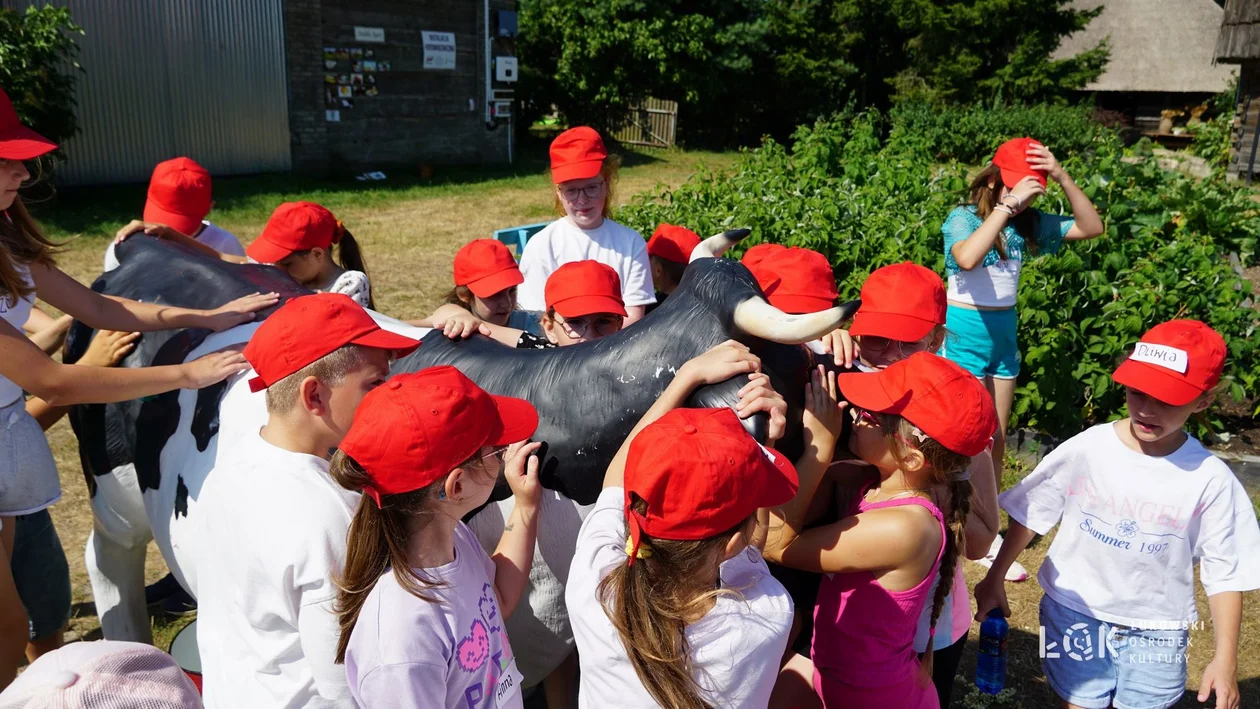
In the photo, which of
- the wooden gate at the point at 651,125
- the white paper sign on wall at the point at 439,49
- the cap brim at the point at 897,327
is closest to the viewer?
the cap brim at the point at 897,327

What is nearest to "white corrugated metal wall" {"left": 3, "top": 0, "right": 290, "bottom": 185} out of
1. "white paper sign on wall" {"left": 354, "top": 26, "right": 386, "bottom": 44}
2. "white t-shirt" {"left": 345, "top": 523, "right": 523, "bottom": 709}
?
"white paper sign on wall" {"left": 354, "top": 26, "right": 386, "bottom": 44}

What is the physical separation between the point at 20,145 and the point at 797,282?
2002 millimetres

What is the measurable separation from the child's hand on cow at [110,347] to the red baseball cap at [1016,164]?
338cm

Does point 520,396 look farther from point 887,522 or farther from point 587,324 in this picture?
point 887,522

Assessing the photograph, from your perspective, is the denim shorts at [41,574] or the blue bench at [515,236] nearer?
the denim shorts at [41,574]

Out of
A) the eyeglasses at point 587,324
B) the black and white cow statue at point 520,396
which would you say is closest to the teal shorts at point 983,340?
the eyeglasses at point 587,324

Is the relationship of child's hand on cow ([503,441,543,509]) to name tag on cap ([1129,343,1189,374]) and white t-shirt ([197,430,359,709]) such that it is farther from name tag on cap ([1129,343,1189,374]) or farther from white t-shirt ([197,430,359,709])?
name tag on cap ([1129,343,1189,374])

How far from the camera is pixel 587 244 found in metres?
3.73

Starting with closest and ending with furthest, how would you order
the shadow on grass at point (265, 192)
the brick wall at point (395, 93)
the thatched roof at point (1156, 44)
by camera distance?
the shadow on grass at point (265, 192) → the brick wall at point (395, 93) → the thatched roof at point (1156, 44)

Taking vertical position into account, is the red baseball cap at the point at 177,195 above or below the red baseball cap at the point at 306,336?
above

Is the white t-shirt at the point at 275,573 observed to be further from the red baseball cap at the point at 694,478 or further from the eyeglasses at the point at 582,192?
the eyeglasses at the point at 582,192

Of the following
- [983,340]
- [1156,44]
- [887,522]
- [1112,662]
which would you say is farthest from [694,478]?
[1156,44]

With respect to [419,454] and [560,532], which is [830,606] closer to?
[560,532]

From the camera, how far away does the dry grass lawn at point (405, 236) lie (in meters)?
3.79
